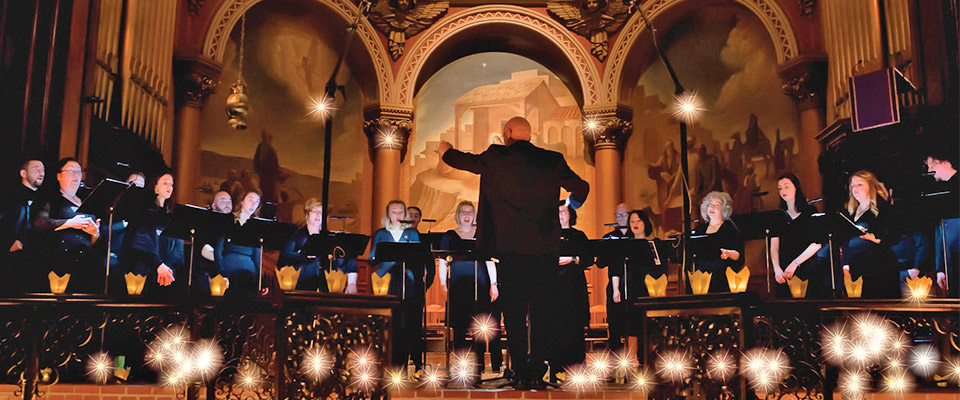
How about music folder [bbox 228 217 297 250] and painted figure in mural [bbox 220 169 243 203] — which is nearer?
music folder [bbox 228 217 297 250]

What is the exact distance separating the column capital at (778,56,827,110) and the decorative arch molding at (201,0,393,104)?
5.58 meters

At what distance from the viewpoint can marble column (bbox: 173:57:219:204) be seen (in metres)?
10.0

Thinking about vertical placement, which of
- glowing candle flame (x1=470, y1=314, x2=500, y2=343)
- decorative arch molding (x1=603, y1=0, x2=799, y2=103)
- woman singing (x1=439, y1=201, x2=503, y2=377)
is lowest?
glowing candle flame (x1=470, y1=314, x2=500, y2=343)

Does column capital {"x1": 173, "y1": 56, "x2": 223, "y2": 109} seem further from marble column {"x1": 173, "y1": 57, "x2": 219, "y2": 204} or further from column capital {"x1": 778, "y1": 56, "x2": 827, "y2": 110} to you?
column capital {"x1": 778, "y1": 56, "x2": 827, "y2": 110}

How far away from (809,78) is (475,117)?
16.1ft

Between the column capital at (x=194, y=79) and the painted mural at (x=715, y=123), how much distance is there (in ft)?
19.7

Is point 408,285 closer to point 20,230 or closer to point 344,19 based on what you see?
point 20,230

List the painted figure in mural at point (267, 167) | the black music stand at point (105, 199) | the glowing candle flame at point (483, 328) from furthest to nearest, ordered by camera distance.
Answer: the painted figure in mural at point (267, 167) < the glowing candle flame at point (483, 328) < the black music stand at point (105, 199)

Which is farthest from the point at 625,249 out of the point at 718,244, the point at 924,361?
the point at 924,361

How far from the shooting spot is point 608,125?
1165 centimetres

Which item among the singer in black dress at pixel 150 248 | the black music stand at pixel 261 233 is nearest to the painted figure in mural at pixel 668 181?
the black music stand at pixel 261 233

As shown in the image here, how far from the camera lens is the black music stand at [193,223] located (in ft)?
19.3

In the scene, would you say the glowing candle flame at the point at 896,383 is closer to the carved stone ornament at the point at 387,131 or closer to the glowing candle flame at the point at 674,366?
the glowing candle flame at the point at 674,366

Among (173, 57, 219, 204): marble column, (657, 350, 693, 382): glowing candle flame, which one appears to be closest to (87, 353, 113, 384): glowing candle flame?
(657, 350, 693, 382): glowing candle flame
